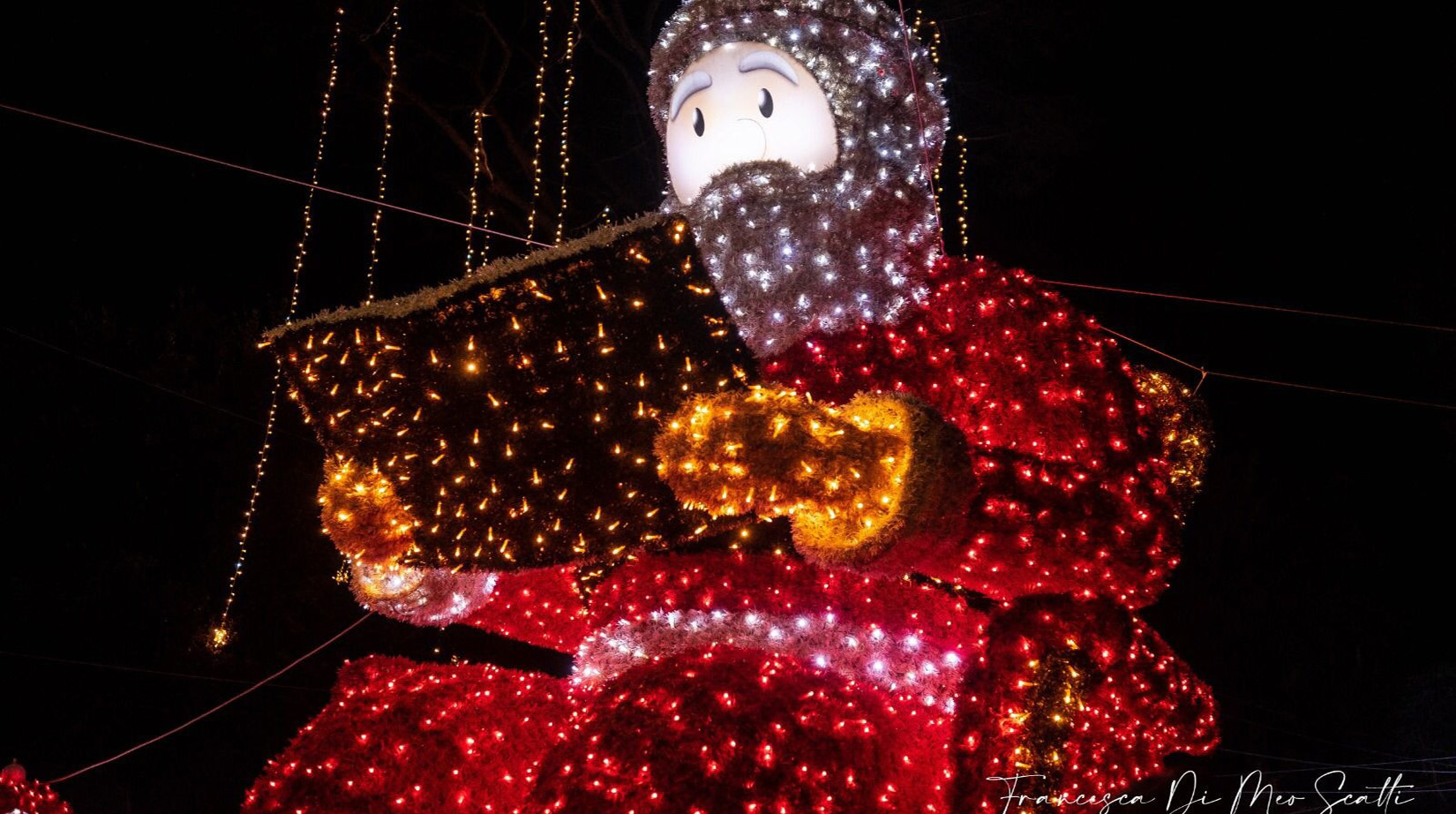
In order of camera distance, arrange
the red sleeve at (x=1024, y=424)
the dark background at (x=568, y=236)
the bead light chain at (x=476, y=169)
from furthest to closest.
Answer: the bead light chain at (x=476, y=169), the dark background at (x=568, y=236), the red sleeve at (x=1024, y=424)

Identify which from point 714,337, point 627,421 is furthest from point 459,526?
point 714,337

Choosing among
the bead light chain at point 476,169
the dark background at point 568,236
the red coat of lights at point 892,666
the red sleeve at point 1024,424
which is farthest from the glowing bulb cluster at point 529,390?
the dark background at point 568,236

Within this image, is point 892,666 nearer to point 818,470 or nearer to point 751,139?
point 818,470

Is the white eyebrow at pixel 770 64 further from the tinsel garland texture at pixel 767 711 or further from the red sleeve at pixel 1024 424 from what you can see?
the tinsel garland texture at pixel 767 711

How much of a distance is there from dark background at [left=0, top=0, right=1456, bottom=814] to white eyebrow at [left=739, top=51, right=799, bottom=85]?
2.76 metres

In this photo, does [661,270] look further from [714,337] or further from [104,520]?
[104,520]

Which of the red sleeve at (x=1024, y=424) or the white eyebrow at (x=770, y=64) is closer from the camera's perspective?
the red sleeve at (x=1024, y=424)

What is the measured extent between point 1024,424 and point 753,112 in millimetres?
991

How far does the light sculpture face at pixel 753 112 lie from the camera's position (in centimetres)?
266

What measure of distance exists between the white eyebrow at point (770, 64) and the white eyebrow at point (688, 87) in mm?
123

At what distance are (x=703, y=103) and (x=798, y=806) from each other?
1694 mm

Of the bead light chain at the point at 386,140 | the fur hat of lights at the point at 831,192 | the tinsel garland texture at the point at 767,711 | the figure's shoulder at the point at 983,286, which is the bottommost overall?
the tinsel garland texture at the point at 767,711

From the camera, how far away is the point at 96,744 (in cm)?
607

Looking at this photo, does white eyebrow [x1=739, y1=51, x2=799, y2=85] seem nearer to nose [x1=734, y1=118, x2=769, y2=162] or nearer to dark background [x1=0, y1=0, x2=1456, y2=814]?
nose [x1=734, y1=118, x2=769, y2=162]
